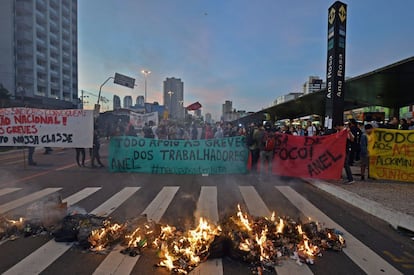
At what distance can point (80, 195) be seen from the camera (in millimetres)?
7578

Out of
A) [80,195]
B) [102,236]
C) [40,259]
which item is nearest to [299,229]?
[102,236]

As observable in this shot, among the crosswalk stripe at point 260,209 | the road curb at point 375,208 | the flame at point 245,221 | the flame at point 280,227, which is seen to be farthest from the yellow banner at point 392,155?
the flame at point 245,221

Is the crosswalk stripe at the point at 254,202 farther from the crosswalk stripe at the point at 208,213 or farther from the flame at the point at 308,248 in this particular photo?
the flame at the point at 308,248

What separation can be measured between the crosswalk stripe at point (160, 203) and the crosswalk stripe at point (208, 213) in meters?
0.71

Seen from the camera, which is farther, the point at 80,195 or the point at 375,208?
the point at 80,195

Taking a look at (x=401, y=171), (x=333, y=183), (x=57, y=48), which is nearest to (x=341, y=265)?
(x=333, y=183)

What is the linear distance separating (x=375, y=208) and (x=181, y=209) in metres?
3.94

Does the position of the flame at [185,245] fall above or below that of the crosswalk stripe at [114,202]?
above

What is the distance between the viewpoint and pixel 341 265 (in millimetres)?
3900

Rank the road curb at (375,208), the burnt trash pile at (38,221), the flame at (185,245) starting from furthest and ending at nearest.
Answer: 1. the road curb at (375,208)
2. the burnt trash pile at (38,221)
3. the flame at (185,245)

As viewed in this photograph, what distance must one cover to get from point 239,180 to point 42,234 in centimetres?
608

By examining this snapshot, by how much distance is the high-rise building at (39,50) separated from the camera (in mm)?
68000

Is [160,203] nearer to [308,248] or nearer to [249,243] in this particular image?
[249,243]

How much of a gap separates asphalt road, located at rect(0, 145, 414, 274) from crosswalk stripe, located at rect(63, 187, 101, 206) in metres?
0.08
